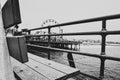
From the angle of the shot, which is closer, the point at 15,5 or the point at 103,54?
the point at 15,5

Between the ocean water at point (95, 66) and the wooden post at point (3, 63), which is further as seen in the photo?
the ocean water at point (95, 66)

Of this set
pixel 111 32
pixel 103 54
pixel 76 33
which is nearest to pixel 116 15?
pixel 111 32

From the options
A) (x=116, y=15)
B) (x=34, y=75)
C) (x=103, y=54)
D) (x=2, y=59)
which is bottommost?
(x=34, y=75)

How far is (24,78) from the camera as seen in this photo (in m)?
0.79

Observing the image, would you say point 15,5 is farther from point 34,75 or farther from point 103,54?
point 103,54

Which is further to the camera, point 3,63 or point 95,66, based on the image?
point 95,66

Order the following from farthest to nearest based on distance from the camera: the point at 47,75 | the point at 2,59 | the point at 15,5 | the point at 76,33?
the point at 76,33 → the point at 47,75 → the point at 15,5 → the point at 2,59

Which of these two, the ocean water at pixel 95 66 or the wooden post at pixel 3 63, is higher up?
the wooden post at pixel 3 63

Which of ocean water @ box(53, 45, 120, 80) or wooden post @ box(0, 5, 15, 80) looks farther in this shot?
ocean water @ box(53, 45, 120, 80)

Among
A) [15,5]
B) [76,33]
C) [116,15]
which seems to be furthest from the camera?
[76,33]

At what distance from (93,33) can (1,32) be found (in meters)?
0.94

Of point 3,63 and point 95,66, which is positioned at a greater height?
point 3,63

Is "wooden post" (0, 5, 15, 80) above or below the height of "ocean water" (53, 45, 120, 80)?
above

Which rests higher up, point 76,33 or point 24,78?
point 76,33
